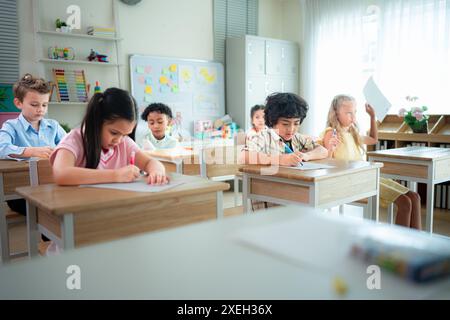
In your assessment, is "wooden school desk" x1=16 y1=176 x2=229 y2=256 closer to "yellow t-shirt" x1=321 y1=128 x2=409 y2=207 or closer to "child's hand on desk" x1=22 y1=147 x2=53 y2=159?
"child's hand on desk" x1=22 y1=147 x2=53 y2=159

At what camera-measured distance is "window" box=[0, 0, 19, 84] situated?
433 cm

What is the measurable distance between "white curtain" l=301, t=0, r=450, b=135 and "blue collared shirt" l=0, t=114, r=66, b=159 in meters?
3.85

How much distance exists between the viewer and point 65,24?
4660 mm

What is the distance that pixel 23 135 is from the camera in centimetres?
315

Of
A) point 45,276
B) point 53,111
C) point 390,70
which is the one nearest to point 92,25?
point 53,111

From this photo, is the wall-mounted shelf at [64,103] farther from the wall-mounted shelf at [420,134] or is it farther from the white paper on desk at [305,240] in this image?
the white paper on desk at [305,240]

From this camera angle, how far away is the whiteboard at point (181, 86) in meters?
5.31

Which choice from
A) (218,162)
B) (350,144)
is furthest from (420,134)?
(218,162)

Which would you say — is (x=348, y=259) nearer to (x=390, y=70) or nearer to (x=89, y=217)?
(x=89, y=217)

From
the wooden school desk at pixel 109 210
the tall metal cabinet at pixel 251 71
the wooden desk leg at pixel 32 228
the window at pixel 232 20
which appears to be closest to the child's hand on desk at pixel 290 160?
the wooden school desk at pixel 109 210

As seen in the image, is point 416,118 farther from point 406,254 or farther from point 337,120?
point 406,254

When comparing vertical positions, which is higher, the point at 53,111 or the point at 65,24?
the point at 65,24

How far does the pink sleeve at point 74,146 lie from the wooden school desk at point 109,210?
25cm
